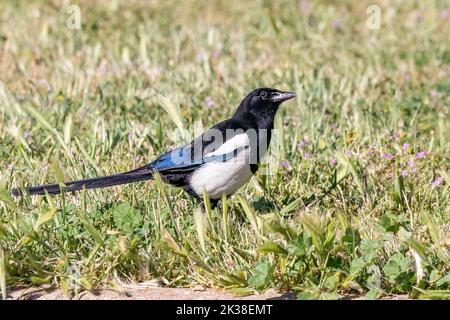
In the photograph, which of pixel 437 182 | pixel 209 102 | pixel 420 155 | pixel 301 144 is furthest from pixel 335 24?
pixel 437 182

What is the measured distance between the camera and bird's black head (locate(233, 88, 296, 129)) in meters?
5.08

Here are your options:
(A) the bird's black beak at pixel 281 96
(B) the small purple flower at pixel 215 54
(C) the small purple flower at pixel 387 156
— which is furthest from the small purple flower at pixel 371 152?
(B) the small purple flower at pixel 215 54

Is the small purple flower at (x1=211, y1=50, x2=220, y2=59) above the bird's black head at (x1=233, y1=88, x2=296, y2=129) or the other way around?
above

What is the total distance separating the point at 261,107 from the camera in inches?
201

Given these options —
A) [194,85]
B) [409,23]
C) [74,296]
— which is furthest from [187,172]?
[409,23]

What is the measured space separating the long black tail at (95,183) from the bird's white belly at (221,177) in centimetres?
26

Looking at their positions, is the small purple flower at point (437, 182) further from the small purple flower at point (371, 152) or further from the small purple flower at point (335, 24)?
the small purple flower at point (335, 24)

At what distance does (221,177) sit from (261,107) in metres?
0.59

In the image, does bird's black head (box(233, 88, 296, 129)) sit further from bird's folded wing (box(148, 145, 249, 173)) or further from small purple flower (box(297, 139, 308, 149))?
small purple flower (box(297, 139, 308, 149))

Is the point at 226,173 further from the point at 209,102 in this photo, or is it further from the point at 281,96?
the point at 209,102

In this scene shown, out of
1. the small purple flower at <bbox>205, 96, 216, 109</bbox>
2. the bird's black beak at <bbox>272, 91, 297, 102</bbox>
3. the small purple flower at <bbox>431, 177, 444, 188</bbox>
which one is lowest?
the small purple flower at <bbox>431, 177, 444, 188</bbox>

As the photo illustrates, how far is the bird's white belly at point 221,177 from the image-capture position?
4680 millimetres

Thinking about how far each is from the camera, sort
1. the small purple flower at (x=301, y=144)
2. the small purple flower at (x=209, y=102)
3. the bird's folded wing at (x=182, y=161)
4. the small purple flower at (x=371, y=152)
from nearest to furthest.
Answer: the bird's folded wing at (x=182, y=161), the small purple flower at (x=371, y=152), the small purple flower at (x=301, y=144), the small purple flower at (x=209, y=102)

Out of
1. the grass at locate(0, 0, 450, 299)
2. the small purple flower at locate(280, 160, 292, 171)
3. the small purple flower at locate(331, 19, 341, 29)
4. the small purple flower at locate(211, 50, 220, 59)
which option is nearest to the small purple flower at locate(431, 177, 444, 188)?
the grass at locate(0, 0, 450, 299)
